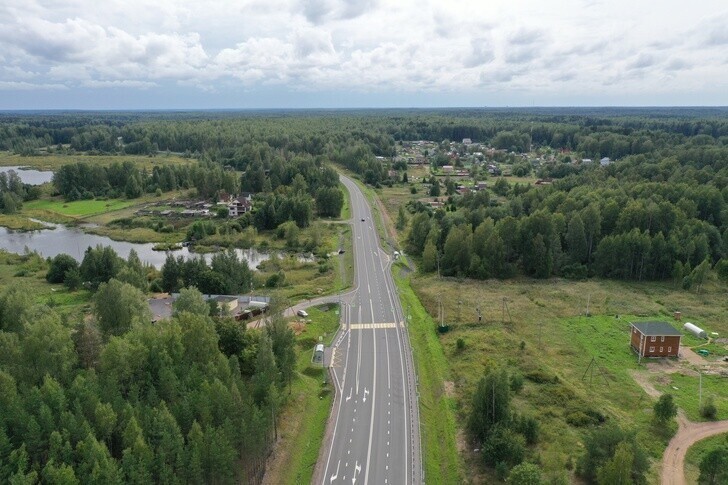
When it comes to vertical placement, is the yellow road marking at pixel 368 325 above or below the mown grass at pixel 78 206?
below

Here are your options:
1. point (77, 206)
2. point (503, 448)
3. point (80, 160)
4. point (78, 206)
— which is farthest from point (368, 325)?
point (80, 160)

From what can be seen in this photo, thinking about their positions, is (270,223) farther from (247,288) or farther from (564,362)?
(564,362)

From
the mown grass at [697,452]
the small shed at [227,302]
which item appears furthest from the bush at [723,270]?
the small shed at [227,302]

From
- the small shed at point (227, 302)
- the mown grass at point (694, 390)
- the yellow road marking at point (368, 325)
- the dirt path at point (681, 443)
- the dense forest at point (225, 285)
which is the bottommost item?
the mown grass at point (694, 390)

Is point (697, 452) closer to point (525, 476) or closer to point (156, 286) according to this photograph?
point (525, 476)

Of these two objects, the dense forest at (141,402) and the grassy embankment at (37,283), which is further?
the grassy embankment at (37,283)

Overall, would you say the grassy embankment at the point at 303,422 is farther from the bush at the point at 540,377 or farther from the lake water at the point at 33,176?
the lake water at the point at 33,176

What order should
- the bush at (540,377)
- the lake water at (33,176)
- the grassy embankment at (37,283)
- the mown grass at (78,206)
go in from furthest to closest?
the lake water at (33,176)
the mown grass at (78,206)
the grassy embankment at (37,283)
the bush at (540,377)

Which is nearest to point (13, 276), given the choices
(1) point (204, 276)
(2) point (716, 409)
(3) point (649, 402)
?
(1) point (204, 276)
